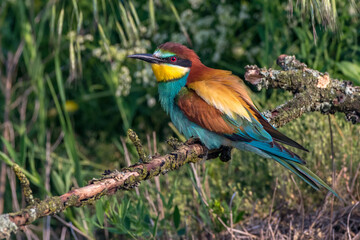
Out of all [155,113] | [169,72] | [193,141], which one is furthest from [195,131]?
[155,113]

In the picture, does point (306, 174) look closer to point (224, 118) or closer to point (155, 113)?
point (224, 118)

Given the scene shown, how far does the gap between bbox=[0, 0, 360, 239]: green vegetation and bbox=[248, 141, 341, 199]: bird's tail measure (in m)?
0.13

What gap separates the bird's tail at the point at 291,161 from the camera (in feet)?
6.91

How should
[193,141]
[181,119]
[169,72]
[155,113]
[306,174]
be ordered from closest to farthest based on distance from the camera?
[306,174] < [193,141] < [181,119] < [169,72] < [155,113]

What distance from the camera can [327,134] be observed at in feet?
8.79

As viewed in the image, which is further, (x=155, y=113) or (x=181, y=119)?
(x=155, y=113)

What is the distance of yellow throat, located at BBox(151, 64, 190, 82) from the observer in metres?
2.56

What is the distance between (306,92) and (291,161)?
346 mm

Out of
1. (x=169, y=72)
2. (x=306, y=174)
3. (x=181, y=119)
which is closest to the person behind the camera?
(x=306, y=174)

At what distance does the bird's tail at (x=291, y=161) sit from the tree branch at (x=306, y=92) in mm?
125

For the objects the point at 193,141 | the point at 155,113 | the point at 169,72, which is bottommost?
the point at 155,113

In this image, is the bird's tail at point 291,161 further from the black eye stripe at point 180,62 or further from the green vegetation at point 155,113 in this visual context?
the black eye stripe at point 180,62

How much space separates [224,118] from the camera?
2.33m

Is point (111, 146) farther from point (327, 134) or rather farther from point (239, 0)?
point (327, 134)
